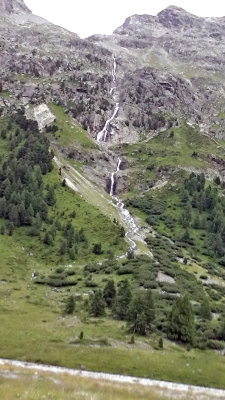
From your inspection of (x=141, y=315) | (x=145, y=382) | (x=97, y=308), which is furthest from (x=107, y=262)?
(x=145, y=382)

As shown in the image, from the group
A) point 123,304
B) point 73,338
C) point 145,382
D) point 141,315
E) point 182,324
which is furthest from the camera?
point 123,304

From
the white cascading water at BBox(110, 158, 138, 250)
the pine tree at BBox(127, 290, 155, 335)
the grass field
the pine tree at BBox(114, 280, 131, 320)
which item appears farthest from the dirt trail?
the white cascading water at BBox(110, 158, 138, 250)

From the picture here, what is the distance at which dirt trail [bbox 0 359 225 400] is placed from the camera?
4062 cm

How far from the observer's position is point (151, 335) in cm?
6016

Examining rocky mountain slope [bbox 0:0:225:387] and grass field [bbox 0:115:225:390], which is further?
rocky mountain slope [bbox 0:0:225:387]

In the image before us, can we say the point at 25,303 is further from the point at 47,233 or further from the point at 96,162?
the point at 96,162

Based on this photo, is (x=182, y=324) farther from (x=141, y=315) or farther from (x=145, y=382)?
(x=145, y=382)

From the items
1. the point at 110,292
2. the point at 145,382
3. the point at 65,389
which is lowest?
the point at 110,292

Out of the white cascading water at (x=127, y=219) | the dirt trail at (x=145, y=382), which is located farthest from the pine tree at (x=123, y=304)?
the white cascading water at (x=127, y=219)

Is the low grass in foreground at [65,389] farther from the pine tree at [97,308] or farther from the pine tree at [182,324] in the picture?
the pine tree at [97,308]

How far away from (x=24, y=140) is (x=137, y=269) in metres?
106

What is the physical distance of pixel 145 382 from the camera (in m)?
42.8

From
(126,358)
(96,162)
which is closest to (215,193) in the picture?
(96,162)

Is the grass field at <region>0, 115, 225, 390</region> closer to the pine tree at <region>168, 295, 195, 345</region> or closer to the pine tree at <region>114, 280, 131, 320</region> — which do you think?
the pine tree at <region>114, 280, 131, 320</region>
